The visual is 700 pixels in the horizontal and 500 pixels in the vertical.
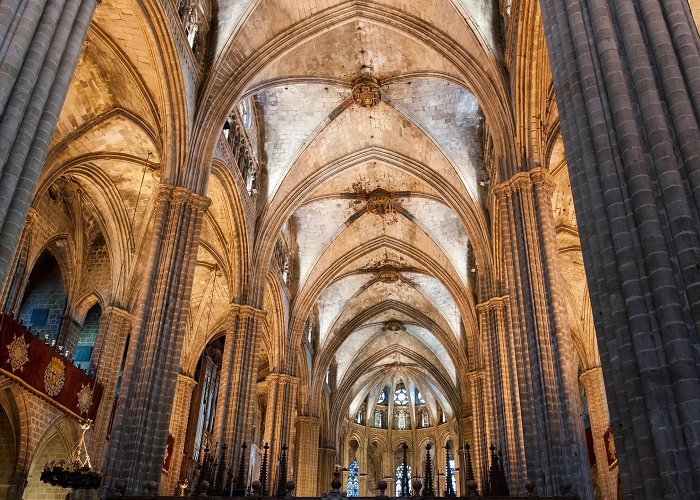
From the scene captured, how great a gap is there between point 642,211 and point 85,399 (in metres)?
16.3


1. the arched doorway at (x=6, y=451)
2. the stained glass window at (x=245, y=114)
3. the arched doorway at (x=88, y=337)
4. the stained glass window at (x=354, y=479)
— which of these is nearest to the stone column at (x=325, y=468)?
the stained glass window at (x=354, y=479)

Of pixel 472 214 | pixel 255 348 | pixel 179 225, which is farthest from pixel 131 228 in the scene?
pixel 472 214

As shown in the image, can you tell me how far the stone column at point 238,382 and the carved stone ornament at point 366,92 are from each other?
7.45m

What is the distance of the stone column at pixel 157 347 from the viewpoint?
12.3 m

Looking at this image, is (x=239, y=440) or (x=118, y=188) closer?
(x=239, y=440)

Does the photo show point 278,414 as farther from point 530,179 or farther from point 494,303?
point 530,179

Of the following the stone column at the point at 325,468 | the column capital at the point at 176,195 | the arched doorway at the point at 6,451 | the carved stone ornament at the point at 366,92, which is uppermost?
the carved stone ornament at the point at 366,92

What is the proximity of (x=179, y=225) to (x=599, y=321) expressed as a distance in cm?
1025

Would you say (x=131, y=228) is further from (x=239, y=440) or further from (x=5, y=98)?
(x=5, y=98)

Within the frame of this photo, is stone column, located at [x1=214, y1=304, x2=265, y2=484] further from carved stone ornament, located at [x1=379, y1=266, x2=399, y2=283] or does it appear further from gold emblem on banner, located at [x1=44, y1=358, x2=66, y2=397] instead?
carved stone ornament, located at [x1=379, y1=266, x2=399, y2=283]

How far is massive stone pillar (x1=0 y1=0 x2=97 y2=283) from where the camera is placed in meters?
7.20

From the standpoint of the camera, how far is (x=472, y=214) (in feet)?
71.7

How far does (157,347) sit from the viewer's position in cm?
1338

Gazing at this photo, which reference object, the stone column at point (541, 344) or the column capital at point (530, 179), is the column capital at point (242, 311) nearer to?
the stone column at point (541, 344)
